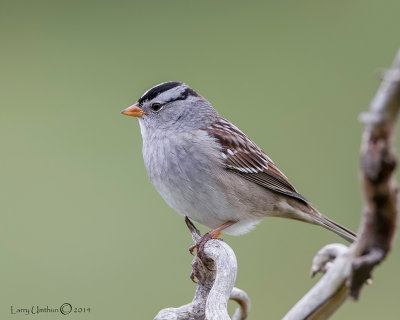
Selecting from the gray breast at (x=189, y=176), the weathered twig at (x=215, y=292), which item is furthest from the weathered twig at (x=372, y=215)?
the gray breast at (x=189, y=176)

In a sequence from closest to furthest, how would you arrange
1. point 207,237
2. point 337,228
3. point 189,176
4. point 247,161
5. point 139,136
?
point 207,237
point 189,176
point 337,228
point 247,161
point 139,136

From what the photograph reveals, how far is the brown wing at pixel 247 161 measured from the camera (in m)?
2.74

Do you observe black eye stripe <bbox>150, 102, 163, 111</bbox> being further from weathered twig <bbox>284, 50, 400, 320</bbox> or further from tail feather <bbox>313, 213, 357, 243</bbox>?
weathered twig <bbox>284, 50, 400, 320</bbox>

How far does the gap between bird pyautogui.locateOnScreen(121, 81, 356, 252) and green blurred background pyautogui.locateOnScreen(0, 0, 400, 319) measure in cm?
35

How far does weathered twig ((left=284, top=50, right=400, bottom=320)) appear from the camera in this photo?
0.75 m

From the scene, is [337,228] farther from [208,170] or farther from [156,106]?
[156,106]

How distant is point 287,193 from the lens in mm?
2766

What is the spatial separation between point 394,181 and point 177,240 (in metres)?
2.87

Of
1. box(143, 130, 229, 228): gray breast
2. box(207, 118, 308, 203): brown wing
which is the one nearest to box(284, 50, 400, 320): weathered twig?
box(143, 130, 229, 228): gray breast

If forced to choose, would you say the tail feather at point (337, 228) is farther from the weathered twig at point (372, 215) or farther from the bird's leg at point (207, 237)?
the weathered twig at point (372, 215)

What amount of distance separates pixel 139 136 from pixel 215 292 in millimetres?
2873

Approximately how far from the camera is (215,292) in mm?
1414

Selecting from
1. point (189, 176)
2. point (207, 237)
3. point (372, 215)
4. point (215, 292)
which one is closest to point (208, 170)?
point (189, 176)

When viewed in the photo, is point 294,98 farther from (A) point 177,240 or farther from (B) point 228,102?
(A) point 177,240
